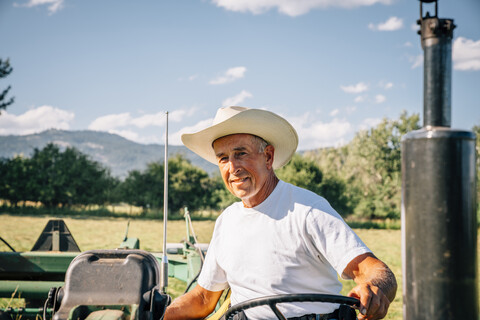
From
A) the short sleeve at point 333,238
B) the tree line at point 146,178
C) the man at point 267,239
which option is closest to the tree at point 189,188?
the tree line at point 146,178

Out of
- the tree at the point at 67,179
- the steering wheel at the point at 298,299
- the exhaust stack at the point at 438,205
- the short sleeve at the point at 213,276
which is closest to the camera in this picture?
the exhaust stack at the point at 438,205

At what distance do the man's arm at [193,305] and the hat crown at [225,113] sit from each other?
922 millimetres

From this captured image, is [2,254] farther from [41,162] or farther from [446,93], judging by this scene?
[41,162]

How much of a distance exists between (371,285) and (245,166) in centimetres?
95

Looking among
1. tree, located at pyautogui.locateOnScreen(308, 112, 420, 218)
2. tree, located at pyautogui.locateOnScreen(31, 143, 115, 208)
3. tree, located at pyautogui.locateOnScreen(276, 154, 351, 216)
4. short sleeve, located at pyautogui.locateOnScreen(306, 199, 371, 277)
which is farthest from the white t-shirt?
tree, located at pyautogui.locateOnScreen(31, 143, 115, 208)

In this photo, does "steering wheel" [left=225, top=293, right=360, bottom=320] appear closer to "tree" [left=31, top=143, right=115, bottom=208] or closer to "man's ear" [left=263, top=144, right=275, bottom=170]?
"man's ear" [left=263, top=144, right=275, bottom=170]

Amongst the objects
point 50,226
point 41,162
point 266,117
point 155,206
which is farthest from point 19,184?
point 266,117

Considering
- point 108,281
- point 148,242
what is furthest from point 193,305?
point 148,242

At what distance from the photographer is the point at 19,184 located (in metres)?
39.4

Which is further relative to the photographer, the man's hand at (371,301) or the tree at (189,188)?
the tree at (189,188)

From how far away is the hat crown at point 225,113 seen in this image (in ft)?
7.46

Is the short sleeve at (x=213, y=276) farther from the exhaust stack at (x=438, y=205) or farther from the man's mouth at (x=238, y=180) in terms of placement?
Result: the exhaust stack at (x=438, y=205)

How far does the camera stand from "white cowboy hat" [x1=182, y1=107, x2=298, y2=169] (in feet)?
7.45

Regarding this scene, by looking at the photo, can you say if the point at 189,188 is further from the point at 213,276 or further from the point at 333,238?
the point at 333,238
